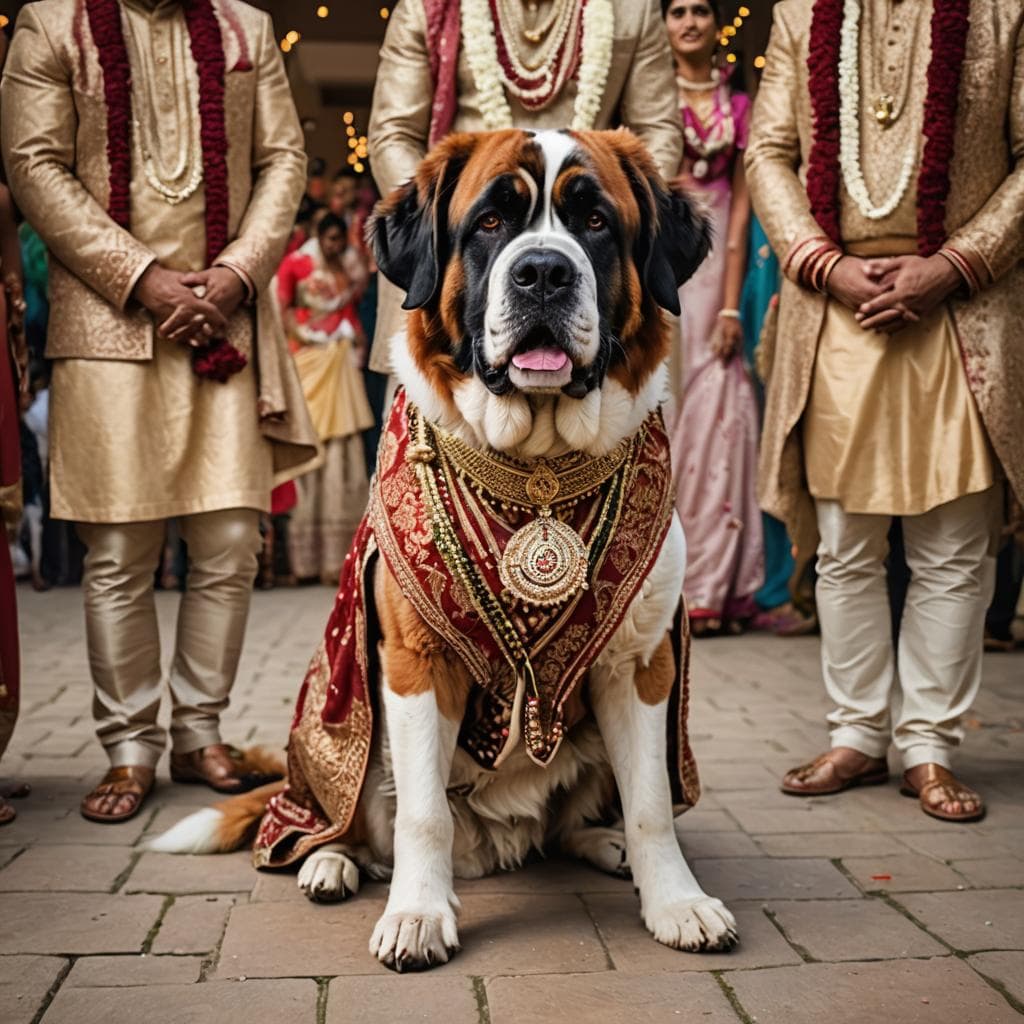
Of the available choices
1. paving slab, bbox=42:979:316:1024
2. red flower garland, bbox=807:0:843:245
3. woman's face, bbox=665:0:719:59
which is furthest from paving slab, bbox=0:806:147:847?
woman's face, bbox=665:0:719:59

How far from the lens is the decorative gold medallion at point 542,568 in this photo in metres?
2.21

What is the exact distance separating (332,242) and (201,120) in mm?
4655

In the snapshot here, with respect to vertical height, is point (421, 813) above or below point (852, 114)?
below

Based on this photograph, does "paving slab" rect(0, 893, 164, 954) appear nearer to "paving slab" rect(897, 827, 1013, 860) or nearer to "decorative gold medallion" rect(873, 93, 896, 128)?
"paving slab" rect(897, 827, 1013, 860)

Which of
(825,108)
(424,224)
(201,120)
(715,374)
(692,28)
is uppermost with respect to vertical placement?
(692,28)

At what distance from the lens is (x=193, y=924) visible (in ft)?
7.64

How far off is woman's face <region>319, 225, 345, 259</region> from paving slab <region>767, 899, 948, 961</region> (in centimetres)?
618

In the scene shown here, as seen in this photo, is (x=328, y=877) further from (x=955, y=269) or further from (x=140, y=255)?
(x=955, y=269)

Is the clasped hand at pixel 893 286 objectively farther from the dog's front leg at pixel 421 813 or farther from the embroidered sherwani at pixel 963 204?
the dog's front leg at pixel 421 813

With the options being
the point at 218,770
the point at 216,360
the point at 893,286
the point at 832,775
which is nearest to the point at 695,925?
the point at 832,775

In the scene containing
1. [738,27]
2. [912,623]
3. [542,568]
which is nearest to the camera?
[542,568]

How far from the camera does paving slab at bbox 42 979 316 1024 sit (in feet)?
6.37

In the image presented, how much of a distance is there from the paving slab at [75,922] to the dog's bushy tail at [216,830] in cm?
26

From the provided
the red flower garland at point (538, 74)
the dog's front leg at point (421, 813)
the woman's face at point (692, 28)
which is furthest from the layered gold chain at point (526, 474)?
the woman's face at point (692, 28)
